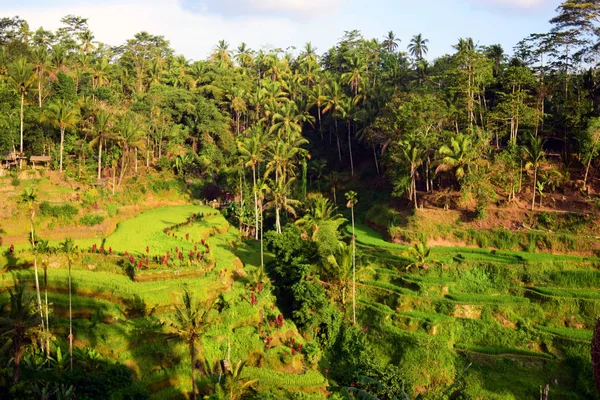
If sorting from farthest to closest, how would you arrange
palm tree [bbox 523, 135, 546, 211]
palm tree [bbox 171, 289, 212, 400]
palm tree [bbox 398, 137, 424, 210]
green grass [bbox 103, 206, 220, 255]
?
palm tree [bbox 398, 137, 424, 210] < palm tree [bbox 523, 135, 546, 211] < green grass [bbox 103, 206, 220, 255] < palm tree [bbox 171, 289, 212, 400]

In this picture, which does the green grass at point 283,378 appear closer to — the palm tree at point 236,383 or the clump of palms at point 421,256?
the palm tree at point 236,383

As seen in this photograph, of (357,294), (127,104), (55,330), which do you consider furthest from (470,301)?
(127,104)

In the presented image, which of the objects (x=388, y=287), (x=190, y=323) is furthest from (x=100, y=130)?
(x=190, y=323)

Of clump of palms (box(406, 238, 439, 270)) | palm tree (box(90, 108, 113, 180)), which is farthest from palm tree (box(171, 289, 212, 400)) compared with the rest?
palm tree (box(90, 108, 113, 180))

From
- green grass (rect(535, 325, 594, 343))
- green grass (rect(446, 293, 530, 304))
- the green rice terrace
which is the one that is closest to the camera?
the green rice terrace

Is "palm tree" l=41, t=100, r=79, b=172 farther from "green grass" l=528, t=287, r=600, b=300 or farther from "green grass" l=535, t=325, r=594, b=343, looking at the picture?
"green grass" l=535, t=325, r=594, b=343

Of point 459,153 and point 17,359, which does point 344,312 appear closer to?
point 459,153
